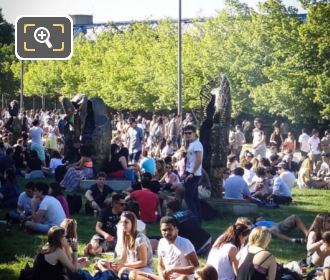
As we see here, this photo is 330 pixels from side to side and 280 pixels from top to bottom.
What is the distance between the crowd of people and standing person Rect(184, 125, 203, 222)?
0.06ft

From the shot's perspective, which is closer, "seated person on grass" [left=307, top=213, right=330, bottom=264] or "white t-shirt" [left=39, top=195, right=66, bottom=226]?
"seated person on grass" [left=307, top=213, right=330, bottom=264]

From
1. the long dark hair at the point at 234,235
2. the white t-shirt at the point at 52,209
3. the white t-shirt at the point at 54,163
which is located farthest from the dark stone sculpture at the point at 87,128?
the long dark hair at the point at 234,235

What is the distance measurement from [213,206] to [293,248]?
3.35 meters

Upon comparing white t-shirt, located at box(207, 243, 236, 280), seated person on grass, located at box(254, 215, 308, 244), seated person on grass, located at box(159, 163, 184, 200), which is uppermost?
seated person on grass, located at box(159, 163, 184, 200)

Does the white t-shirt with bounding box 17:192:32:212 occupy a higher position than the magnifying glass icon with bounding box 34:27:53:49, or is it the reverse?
the magnifying glass icon with bounding box 34:27:53:49

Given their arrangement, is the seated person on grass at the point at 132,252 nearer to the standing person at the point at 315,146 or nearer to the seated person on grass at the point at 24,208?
the seated person on grass at the point at 24,208

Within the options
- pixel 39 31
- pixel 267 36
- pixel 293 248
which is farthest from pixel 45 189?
pixel 267 36

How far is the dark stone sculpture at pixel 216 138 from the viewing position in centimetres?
1784

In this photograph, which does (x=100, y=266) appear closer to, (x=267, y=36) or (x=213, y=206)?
(x=213, y=206)

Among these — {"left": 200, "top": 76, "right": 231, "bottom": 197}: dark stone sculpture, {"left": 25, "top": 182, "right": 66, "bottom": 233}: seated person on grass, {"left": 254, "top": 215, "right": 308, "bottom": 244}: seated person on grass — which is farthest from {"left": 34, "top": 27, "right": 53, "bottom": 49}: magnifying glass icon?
{"left": 200, "top": 76, "right": 231, "bottom": 197}: dark stone sculpture

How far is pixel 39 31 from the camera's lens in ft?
37.4

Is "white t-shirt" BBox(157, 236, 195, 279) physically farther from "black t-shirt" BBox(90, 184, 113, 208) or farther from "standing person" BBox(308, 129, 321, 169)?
"standing person" BBox(308, 129, 321, 169)

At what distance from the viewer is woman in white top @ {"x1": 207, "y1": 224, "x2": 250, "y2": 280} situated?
31.0 ft

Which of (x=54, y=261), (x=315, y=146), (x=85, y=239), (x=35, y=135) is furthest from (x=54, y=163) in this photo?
(x=54, y=261)
